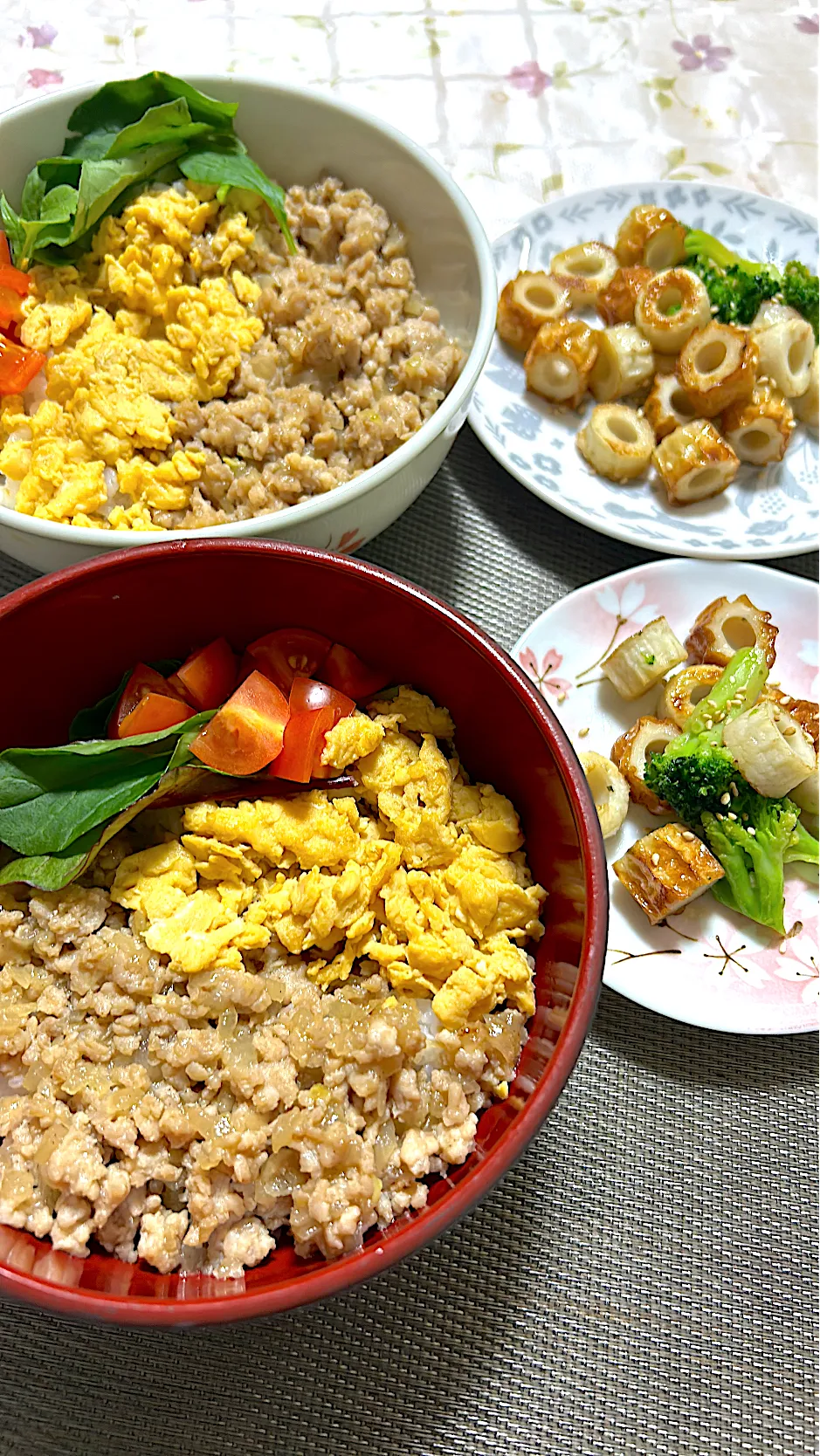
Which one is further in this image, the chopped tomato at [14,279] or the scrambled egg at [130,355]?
the chopped tomato at [14,279]

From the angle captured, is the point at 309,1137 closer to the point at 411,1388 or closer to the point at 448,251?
the point at 411,1388

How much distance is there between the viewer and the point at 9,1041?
136 centimetres

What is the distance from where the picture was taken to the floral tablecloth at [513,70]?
264 centimetres

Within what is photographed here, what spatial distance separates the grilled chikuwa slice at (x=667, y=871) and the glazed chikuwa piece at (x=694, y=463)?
823mm

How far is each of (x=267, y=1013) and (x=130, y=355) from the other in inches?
47.7

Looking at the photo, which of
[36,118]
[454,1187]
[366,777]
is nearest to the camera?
[454,1187]

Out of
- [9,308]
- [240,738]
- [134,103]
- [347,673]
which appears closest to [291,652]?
[347,673]

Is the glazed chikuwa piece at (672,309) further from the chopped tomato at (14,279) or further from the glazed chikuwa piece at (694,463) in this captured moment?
the chopped tomato at (14,279)

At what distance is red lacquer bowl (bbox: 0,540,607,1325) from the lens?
3.89ft

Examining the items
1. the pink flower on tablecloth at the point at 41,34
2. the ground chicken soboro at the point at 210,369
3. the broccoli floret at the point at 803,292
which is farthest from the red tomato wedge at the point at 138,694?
the pink flower on tablecloth at the point at 41,34

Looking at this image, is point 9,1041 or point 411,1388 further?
point 411,1388

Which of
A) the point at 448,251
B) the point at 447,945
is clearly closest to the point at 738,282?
the point at 448,251

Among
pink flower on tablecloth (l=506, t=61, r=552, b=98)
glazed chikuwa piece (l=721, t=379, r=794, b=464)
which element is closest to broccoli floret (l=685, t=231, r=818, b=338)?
glazed chikuwa piece (l=721, t=379, r=794, b=464)

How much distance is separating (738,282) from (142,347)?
57.4 inches
